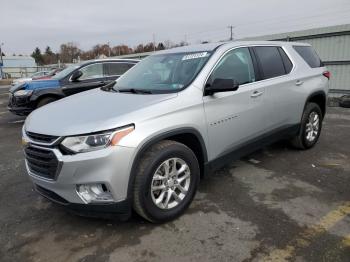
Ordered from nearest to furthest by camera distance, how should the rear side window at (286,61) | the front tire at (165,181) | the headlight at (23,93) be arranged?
the front tire at (165,181) < the rear side window at (286,61) < the headlight at (23,93)

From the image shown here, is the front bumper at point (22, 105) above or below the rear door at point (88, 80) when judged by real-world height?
below

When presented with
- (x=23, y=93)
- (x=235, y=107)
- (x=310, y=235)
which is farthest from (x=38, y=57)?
(x=310, y=235)

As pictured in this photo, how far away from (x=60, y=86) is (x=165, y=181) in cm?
636

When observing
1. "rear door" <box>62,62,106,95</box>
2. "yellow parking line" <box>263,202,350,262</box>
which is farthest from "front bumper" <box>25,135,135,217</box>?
"rear door" <box>62,62,106,95</box>

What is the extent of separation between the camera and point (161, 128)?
10.4 ft

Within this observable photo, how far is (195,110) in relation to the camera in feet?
11.5

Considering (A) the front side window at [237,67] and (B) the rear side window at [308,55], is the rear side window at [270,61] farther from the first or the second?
(B) the rear side window at [308,55]

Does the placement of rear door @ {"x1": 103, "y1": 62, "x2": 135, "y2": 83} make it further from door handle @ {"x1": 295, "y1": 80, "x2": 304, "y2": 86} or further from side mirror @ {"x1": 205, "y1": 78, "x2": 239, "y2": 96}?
side mirror @ {"x1": 205, "y1": 78, "x2": 239, "y2": 96}

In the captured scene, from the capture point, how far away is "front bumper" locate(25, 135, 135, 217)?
282 cm

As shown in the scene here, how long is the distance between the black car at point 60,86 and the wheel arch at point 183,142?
575cm

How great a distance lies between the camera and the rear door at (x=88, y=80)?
8766 millimetres

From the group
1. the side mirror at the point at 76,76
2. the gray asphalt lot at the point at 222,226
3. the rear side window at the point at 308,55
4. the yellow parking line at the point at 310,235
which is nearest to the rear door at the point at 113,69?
the side mirror at the point at 76,76

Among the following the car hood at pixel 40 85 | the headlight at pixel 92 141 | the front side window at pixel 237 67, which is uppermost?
the front side window at pixel 237 67

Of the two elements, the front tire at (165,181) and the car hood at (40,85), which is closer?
the front tire at (165,181)
